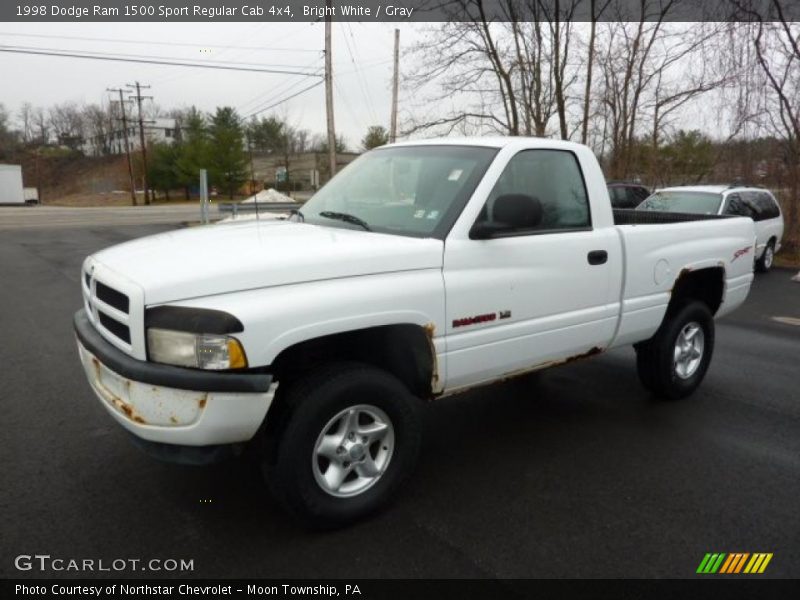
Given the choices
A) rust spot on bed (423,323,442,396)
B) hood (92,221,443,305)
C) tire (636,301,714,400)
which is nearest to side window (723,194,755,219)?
tire (636,301,714,400)

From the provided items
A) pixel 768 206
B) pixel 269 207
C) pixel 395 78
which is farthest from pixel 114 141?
pixel 269 207

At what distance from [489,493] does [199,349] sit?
5.98 feet

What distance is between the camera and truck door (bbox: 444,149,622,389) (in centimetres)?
318

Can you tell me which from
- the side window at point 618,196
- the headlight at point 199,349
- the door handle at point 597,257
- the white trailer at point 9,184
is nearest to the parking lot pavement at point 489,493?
the headlight at point 199,349

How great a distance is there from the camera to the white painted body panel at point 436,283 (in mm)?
2555

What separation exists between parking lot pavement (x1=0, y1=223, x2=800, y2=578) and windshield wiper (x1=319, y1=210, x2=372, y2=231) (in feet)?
4.95

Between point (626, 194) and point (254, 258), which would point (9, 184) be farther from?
point (254, 258)

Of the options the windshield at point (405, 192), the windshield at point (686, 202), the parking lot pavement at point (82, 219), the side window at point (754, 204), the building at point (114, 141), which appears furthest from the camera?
the building at point (114, 141)

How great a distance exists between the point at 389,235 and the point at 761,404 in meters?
3.56

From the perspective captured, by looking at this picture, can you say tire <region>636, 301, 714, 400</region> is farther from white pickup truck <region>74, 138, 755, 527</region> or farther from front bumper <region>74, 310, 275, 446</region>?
front bumper <region>74, 310, 275, 446</region>

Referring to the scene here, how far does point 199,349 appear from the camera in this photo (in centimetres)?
247

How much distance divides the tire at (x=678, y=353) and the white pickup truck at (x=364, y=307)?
400mm

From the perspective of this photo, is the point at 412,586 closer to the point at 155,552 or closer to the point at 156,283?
the point at 155,552

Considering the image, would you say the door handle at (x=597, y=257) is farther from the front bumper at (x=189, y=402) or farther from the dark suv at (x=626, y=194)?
the dark suv at (x=626, y=194)
